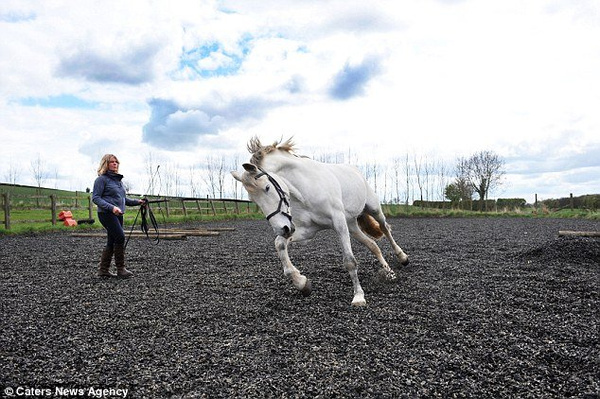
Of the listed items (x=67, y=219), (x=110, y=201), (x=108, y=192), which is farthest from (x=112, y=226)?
(x=67, y=219)

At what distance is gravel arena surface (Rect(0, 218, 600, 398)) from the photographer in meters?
3.11

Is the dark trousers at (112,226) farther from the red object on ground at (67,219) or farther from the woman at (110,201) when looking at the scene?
the red object on ground at (67,219)

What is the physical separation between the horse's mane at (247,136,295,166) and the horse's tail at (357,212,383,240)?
8.39ft

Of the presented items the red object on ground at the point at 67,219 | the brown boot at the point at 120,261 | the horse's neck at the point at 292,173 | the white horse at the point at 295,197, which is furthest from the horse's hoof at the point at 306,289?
the red object on ground at the point at 67,219

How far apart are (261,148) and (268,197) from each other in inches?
35.4

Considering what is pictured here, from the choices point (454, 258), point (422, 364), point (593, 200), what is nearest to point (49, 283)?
point (422, 364)

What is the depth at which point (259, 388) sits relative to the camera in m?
3.02

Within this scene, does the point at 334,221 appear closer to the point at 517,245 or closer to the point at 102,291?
the point at 102,291

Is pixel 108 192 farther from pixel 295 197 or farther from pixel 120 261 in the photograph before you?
pixel 295 197

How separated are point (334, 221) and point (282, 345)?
2.06 m

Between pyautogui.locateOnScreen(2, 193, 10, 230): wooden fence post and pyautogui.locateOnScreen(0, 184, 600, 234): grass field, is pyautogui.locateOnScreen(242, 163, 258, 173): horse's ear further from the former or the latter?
pyautogui.locateOnScreen(2, 193, 10, 230): wooden fence post

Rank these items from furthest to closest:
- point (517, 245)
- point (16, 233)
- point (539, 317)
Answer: point (16, 233)
point (517, 245)
point (539, 317)

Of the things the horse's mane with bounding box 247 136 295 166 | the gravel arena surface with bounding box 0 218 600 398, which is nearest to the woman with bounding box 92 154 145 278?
the gravel arena surface with bounding box 0 218 600 398

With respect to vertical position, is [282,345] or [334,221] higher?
[334,221]
